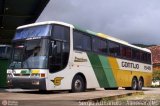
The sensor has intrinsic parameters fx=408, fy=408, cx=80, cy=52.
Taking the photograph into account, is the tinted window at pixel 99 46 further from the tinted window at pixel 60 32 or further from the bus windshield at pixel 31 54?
the bus windshield at pixel 31 54

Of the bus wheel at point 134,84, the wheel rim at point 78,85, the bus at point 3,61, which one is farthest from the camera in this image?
the bus wheel at point 134,84

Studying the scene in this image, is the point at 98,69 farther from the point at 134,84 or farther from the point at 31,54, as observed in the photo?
the point at 134,84

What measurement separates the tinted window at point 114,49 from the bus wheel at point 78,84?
132 inches

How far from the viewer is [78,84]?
17031 millimetres

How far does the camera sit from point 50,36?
1541 cm

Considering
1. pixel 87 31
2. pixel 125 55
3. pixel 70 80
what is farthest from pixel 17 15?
pixel 70 80

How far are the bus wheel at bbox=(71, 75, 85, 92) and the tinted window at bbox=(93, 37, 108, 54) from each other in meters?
1.77

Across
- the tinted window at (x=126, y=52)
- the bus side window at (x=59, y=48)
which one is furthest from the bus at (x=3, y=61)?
the bus side window at (x=59, y=48)

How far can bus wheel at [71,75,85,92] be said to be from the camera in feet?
54.6

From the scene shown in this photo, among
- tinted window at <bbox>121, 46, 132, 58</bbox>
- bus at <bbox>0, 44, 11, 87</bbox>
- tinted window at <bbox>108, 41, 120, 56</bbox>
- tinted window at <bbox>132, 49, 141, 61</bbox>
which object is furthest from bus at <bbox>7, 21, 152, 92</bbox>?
bus at <bbox>0, 44, 11, 87</bbox>

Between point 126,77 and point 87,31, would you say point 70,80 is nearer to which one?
point 87,31

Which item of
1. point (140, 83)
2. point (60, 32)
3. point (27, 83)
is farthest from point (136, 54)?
point (27, 83)

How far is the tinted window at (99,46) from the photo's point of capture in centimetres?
1865

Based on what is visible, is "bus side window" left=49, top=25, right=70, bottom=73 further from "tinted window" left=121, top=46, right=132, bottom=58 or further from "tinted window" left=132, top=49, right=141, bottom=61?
"tinted window" left=132, top=49, right=141, bottom=61
